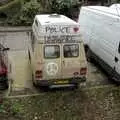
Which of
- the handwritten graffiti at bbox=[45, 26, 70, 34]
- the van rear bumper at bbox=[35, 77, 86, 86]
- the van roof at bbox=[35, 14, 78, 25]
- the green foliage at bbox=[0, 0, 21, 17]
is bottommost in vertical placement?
the green foliage at bbox=[0, 0, 21, 17]

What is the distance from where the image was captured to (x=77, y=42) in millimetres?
15234

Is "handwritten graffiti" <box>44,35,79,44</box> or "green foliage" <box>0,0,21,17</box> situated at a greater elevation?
"handwritten graffiti" <box>44,35,79,44</box>

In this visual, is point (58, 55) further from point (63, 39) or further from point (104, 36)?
point (104, 36)

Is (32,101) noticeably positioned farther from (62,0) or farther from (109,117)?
(62,0)

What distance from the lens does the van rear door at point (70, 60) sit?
599 inches

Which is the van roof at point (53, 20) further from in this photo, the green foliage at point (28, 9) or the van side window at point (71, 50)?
the green foliage at point (28, 9)

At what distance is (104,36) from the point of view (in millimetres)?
17750

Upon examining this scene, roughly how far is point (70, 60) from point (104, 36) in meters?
3.09

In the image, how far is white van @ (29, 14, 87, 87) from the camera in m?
15.0

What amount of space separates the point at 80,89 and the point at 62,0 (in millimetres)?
17407

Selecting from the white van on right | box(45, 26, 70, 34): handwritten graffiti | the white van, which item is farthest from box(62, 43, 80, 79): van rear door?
the white van on right

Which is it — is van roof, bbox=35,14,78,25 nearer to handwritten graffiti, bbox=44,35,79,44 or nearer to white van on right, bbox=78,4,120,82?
handwritten graffiti, bbox=44,35,79,44

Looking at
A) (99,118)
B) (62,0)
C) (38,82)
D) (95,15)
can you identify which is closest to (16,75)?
(38,82)

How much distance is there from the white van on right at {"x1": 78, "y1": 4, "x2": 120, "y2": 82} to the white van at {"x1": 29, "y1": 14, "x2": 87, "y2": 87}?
1.55m
